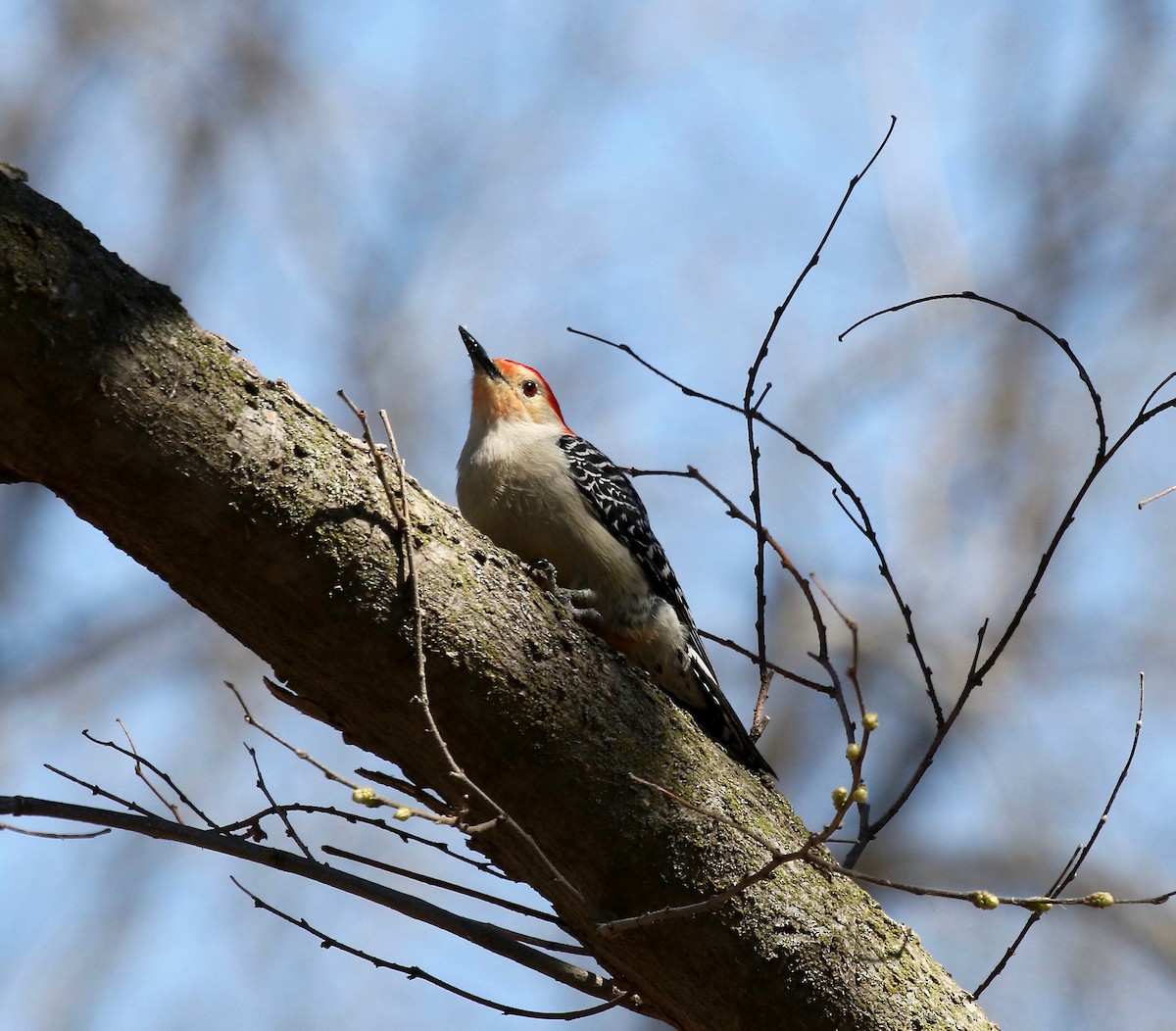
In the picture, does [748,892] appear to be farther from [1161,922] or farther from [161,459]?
[1161,922]

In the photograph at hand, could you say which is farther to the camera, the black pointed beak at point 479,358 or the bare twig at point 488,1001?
the black pointed beak at point 479,358

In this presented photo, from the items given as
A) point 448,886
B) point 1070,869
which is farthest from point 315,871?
point 1070,869

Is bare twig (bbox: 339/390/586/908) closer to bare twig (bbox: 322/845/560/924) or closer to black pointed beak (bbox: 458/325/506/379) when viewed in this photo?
bare twig (bbox: 322/845/560/924)

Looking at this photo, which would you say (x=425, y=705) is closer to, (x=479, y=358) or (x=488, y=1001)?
(x=488, y=1001)

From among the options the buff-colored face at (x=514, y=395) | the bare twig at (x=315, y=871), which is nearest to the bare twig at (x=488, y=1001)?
the bare twig at (x=315, y=871)

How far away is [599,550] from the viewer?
475 cm

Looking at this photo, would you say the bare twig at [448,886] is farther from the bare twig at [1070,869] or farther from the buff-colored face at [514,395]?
the buff-colored face at [514,395]

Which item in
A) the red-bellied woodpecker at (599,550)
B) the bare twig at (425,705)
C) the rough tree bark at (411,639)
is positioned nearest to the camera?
the rough tree bark at (411,639)

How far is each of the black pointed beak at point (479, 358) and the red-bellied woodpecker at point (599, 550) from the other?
32.3 inches

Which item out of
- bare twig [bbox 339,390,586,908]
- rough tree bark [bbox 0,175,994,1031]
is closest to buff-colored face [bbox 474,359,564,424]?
rough tree bark [bbox 0,175,994,1031]

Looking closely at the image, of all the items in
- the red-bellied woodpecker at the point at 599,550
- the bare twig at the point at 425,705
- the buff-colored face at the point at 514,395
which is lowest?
the bare twig at the point at 425,705

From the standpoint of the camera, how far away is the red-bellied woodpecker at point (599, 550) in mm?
4707

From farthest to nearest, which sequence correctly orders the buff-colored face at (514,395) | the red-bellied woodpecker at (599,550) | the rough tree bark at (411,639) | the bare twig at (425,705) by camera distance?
the buff-colored face at (514,395) → the red-bellied woodpecker at (599,550) → the bare twig at (425,705) → the rough tree bark at (411,639)

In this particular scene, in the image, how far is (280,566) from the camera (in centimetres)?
255
